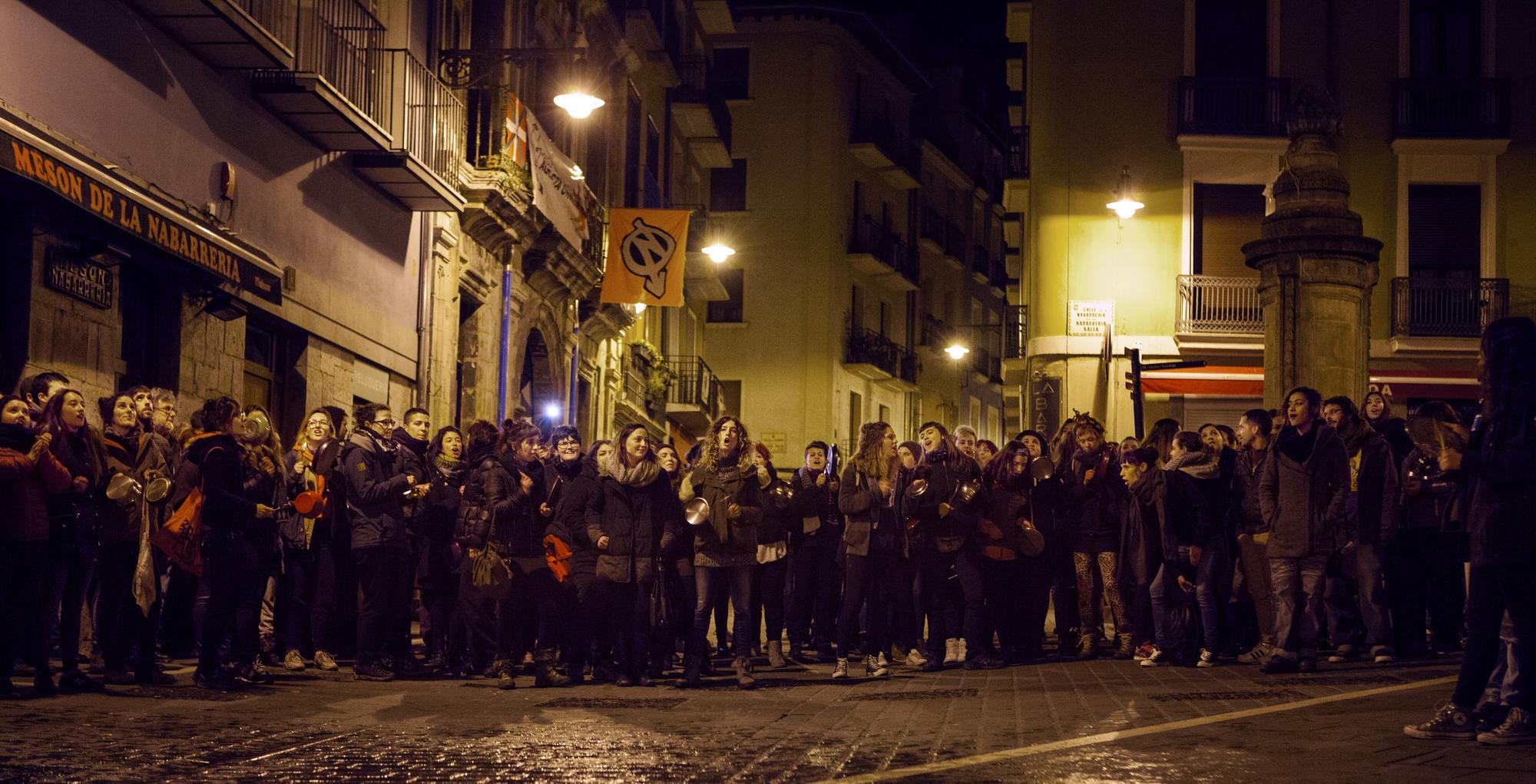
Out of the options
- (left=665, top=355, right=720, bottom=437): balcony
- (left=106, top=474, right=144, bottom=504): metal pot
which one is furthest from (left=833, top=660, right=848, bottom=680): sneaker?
(left=665, top=355, right=720, bottom=437): balcony

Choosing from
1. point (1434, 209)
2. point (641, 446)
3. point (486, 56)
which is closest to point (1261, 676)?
point (641, 446)

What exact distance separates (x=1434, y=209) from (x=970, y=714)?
26209 mm

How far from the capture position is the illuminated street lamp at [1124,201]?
31094 mm

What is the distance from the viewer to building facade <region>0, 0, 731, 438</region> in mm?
14125

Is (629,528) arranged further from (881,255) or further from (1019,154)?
(881,255)

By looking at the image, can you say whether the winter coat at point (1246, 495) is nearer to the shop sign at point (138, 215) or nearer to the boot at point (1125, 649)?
the boot at point (1125, 649)

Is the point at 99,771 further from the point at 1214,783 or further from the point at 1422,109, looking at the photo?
the point at 1422,109

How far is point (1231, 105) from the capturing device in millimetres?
33625

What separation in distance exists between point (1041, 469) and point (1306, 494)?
2.89m

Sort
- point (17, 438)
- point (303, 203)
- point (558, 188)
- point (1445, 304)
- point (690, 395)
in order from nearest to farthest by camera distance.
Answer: point (17, 438)
point (303, 203)
point (558, 188)
point (1445, 304)
point (690, 395)

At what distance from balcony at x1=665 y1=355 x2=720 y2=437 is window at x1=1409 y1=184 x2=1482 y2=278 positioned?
16369 millimetres

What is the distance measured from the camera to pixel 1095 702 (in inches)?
433

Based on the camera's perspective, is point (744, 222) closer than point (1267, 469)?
No

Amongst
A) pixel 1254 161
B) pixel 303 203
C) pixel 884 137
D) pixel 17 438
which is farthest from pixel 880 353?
pixel 17 438
